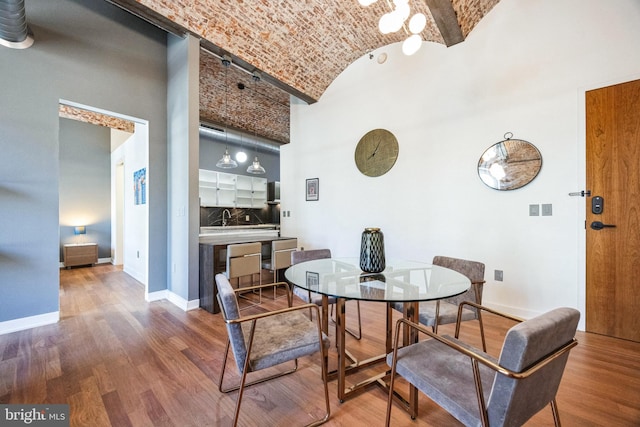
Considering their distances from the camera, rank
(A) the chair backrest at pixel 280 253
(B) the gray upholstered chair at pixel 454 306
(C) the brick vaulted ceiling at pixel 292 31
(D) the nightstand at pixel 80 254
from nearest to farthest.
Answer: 1. (B) the gray upholstered chair at pixel 454 306
2. (C) the brick vaulted ceiling at pixel 292 31
3. (A) the chair backrest at pixel 280 253
4. (D) the nightstand at pixel 80 254

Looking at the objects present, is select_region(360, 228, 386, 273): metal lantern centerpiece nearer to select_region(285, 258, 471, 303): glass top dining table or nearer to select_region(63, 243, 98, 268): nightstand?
select_region(285, 258, 471, 303): glass top dining table

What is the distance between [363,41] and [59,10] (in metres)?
3.65

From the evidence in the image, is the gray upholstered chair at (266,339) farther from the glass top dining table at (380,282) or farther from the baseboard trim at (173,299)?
the baseboard trim at (173,299)

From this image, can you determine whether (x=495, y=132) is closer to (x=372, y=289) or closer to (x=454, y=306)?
(x=454, y=306)

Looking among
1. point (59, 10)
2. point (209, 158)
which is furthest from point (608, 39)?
point (209, 158)

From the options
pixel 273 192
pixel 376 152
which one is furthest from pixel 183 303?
pixel 273 192

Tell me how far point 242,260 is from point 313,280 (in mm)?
1640

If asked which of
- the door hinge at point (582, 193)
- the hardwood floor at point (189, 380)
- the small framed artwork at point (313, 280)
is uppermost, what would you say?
the door hinge at point (582, 193)

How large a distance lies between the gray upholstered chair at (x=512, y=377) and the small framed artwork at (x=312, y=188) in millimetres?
3726

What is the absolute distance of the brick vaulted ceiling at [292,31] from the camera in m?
2.85

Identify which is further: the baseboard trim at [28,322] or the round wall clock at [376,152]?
the round wall clock at [376,152]

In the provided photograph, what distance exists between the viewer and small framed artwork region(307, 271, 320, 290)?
1588 mm

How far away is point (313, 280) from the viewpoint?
1.74 meters

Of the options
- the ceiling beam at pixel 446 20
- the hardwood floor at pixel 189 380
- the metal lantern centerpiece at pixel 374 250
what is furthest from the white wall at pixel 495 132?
the metal lantern centerpiece at pixel 374 250
